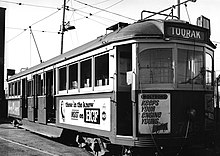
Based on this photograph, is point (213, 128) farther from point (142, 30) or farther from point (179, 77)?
point (142, 30)

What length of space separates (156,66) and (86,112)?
92.3 inches

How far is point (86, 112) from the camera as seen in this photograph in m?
8.34

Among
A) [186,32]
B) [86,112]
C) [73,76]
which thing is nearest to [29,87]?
[73,76]

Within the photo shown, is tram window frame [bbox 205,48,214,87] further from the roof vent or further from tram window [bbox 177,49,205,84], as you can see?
the roof vent

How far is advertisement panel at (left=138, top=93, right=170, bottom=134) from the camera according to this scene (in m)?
6.66

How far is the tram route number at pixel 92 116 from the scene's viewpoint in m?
7.77

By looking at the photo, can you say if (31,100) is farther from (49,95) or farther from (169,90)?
(169,90)

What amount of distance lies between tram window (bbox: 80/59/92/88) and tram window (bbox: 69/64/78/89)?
38cm

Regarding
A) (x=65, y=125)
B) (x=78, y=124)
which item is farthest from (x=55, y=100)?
(x=78, y=124)

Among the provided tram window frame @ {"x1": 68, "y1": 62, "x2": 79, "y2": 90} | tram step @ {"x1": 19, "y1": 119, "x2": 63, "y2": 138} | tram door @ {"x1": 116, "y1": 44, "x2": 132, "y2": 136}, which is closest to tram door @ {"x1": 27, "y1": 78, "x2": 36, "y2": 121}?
tram step @ {"x1": 19, "y1": 119, "x2": 63, "y2": 138}

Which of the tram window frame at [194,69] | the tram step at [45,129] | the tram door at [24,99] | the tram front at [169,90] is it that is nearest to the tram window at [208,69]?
the tram window frame at [194,69]

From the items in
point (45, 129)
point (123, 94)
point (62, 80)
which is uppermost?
point (62, 80)

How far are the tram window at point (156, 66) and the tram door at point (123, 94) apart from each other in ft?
1.50

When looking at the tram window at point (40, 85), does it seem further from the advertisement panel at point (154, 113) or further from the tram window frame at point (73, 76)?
the advertisement panel at point (154, 113)
